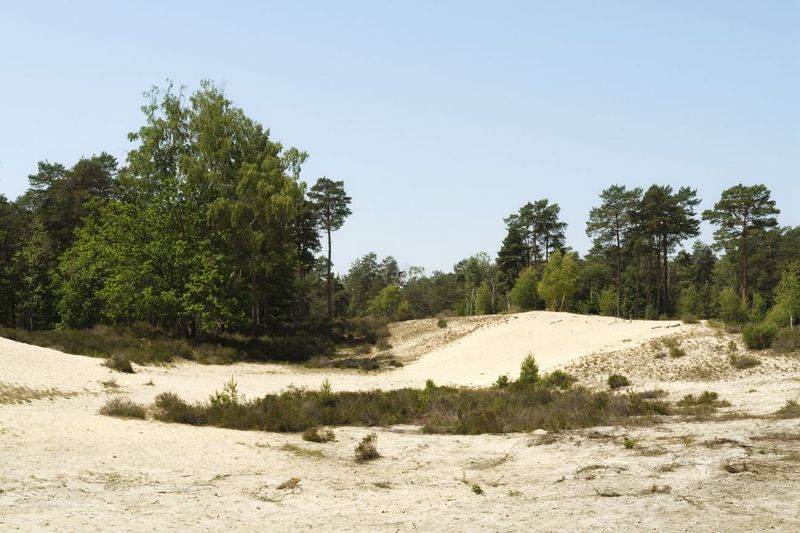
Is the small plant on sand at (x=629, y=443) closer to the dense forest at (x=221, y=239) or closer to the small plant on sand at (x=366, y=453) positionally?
the small plant on sand at (x=366, y=453)

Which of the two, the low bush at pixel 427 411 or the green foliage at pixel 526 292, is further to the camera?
the green foliage at pixel 526 292

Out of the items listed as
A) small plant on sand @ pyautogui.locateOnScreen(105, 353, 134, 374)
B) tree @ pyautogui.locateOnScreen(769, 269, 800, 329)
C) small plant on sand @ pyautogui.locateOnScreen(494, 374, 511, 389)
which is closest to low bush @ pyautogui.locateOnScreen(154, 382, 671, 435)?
small plant on sand @ pyautogui.locateOnScreen(494, 374, 511, 389)

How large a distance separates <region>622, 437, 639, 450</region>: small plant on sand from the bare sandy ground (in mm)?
196

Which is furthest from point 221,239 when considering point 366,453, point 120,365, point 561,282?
point 561,282

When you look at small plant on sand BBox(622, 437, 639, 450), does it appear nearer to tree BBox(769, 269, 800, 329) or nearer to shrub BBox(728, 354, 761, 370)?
shrub BBox(728, 354, 761, 370)

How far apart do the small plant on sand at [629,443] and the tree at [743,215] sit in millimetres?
49022

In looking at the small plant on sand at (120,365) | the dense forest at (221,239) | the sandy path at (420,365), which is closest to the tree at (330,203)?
the dense forest at (221,239)

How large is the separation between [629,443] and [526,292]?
50336 millimetres

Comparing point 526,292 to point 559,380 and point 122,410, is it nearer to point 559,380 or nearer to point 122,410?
point 559,380

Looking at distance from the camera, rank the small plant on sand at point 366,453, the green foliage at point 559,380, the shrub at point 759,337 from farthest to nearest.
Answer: the shrub at point 759,337, the green foliage at point 559,380, the small plant on sand at point 366,453

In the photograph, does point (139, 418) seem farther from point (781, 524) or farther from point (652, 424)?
point (781, 524)

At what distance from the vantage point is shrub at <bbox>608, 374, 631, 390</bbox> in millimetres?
23469

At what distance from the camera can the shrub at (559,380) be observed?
964 inches

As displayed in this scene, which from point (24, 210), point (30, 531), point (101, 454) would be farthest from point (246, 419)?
point (24, 210)
